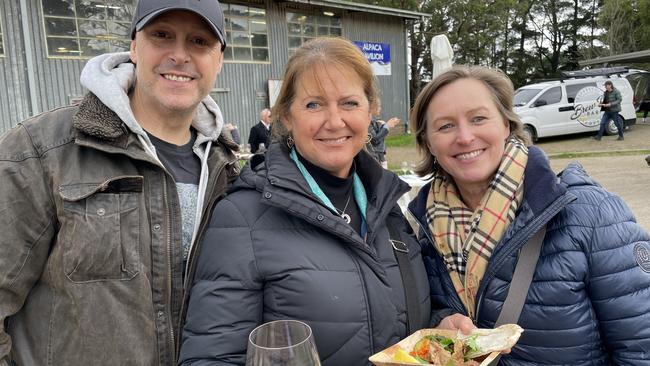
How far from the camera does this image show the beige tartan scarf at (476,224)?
73.8 inches

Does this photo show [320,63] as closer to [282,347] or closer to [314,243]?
[314,243]

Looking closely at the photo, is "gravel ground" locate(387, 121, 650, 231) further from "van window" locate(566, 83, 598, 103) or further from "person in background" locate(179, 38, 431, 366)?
"person in background" locate(179, 38, 431, 366)

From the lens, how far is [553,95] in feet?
52.3

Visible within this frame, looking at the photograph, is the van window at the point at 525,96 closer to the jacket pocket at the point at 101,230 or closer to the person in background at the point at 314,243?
the person in background at the point at 314,243

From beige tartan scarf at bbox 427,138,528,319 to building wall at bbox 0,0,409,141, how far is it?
6.91 metres

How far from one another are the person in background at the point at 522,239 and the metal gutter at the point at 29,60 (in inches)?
535

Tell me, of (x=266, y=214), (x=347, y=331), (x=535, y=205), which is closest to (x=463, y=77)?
(x=535, y=205)

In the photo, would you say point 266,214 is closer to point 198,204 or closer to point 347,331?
point 198,204

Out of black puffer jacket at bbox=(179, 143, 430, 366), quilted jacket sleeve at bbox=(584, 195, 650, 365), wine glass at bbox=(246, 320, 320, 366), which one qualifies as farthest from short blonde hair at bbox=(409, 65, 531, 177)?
wine glass at bbox=(246, 320, 320, 366)

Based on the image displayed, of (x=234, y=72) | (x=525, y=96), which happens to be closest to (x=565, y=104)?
(x=525, y=96)

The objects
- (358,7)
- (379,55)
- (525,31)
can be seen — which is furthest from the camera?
(525,31)

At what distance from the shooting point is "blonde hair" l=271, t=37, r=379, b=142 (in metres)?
1.88

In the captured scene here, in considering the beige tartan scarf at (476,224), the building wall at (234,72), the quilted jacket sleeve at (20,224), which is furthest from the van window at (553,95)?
the quilted jacket sleeve at (20,224)

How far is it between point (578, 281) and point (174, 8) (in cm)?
189
